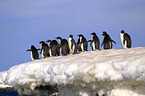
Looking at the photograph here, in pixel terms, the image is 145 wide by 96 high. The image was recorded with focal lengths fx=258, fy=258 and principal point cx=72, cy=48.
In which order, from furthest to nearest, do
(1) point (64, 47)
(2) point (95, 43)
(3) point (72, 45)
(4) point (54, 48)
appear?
(2) point (95, 43) → (4) point (54, 48) → (3) point (72, 45) → (1) point (64, 47)

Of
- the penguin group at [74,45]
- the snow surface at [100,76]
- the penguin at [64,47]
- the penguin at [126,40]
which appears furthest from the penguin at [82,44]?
the snow surface at [100,76]

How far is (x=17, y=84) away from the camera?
10.4m

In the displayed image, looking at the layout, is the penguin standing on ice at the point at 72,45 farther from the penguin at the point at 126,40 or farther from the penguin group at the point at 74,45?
the penguin at the point at 126,40

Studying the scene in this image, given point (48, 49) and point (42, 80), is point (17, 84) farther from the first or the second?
point (48, 49)

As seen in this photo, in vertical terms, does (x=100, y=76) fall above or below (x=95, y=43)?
below

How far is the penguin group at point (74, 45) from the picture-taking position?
16556mm

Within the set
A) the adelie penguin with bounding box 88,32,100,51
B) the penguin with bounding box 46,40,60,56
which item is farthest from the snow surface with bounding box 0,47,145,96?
the adelie penguin with bounding box 88,32,100,51

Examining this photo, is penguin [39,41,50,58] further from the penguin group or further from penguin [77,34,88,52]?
penguin [77,34,88,52]

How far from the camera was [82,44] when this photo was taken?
17844mm

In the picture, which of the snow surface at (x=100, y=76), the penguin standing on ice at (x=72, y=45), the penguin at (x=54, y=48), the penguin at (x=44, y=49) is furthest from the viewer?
the penguin at (x=44, y=49)

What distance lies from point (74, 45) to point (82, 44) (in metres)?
1.33

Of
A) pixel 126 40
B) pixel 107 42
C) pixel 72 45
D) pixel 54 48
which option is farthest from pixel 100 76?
pixel 107 42

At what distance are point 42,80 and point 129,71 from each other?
4.02 m

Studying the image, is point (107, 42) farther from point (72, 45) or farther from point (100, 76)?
point (100, 76)
